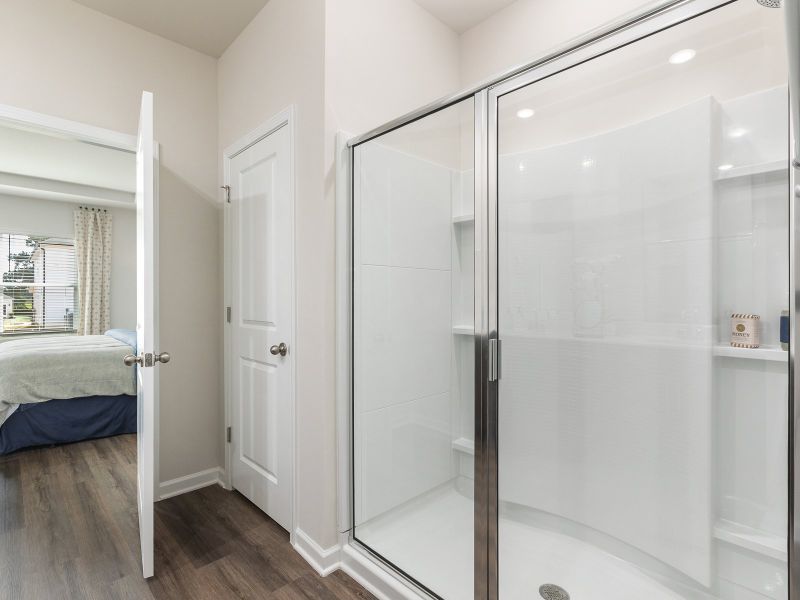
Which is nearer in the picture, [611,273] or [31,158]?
[611,273]

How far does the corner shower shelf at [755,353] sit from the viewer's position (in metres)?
0.99

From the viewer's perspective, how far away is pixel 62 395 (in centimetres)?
332

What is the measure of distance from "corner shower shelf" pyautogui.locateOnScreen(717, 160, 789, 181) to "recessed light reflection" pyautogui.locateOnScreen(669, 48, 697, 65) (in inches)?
12.2

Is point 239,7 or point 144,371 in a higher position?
point 239,7

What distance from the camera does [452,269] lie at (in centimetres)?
151

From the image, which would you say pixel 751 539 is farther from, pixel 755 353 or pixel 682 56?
pixel 682 56

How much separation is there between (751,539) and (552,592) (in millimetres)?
595

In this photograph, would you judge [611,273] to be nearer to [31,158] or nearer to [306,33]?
[306,33]

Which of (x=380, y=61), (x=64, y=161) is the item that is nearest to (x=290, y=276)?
(x=380, y=61)

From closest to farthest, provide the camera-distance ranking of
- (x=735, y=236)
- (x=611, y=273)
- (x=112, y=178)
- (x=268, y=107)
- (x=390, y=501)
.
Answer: (x=735, y=236), (x=611, y=273), (x=390, y=501), (x=268, y=107), (x=112, y=178)

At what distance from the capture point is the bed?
10.3ft

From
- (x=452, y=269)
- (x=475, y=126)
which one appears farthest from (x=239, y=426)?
(x=475, y=126)

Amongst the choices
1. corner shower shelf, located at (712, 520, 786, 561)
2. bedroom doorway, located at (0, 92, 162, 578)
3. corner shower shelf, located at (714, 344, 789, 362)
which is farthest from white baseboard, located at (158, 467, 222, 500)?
corner shower shelf, located at (714, 344, 789, 362)

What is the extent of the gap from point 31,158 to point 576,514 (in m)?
4.10
